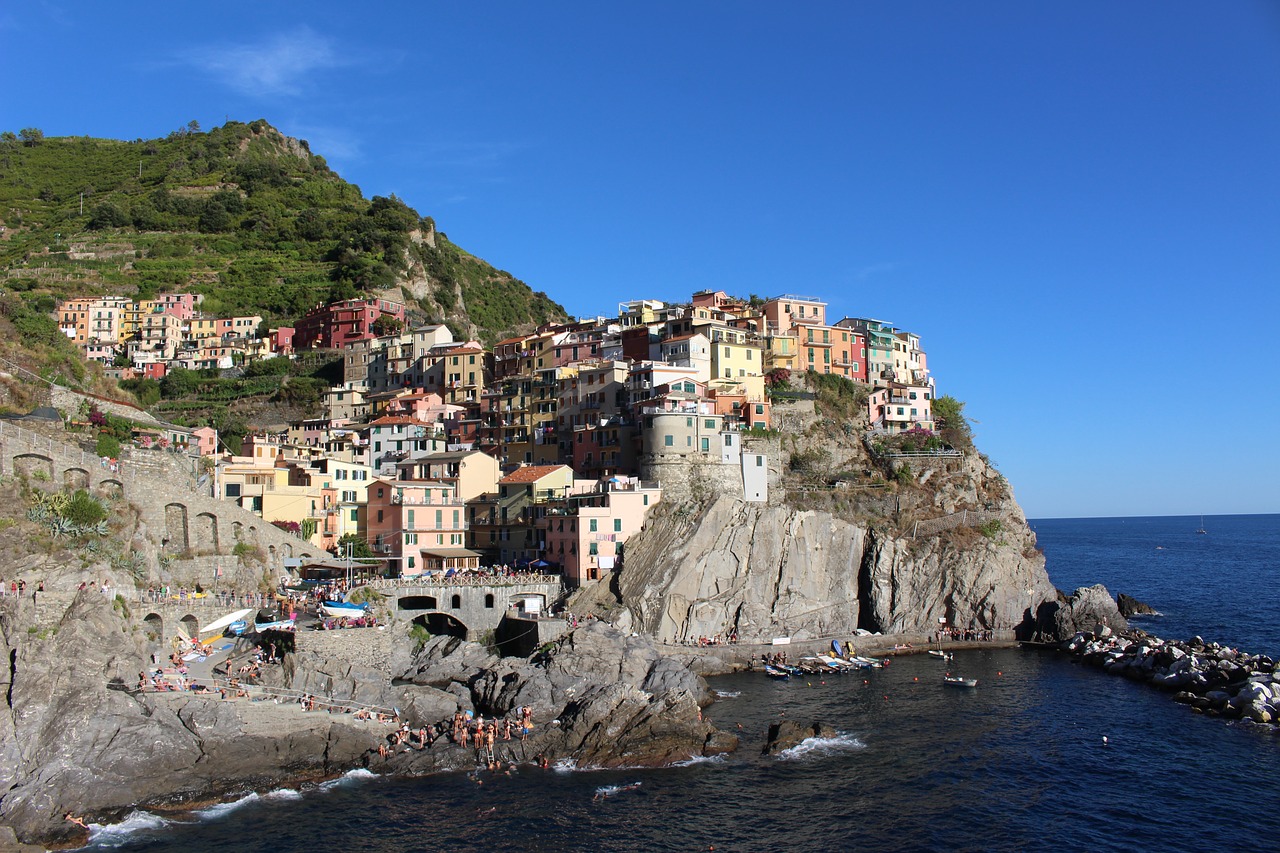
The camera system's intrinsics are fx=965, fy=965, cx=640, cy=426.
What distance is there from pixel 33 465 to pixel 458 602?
72.9 feet

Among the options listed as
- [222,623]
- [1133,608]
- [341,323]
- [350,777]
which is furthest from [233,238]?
[1133,608]

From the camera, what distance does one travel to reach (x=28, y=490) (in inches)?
1757

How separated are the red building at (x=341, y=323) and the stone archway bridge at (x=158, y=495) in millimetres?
50659

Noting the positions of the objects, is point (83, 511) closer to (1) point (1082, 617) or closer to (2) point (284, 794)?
(2) point (284, 794)

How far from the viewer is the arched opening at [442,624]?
180 feet

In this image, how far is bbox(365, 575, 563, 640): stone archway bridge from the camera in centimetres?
5397

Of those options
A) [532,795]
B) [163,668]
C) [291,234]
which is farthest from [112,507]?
[291,234]

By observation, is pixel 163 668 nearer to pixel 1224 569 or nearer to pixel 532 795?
pixel 532 795

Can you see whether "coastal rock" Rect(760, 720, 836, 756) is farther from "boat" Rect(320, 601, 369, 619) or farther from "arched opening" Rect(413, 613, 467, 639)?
"boat" Rect(320, 601, 369, 619)

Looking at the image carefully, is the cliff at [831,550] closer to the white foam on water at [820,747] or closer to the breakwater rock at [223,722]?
the breakwater rock at [223,722]

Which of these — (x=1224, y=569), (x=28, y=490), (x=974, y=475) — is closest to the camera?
(x=28, y=490)

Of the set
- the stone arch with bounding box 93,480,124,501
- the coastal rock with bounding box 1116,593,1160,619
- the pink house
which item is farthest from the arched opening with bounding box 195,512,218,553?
the coastal rock with bounding box 1116,593,1160,619

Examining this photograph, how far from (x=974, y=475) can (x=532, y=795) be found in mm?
50622

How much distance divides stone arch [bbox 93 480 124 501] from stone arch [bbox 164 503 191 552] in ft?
8.41
